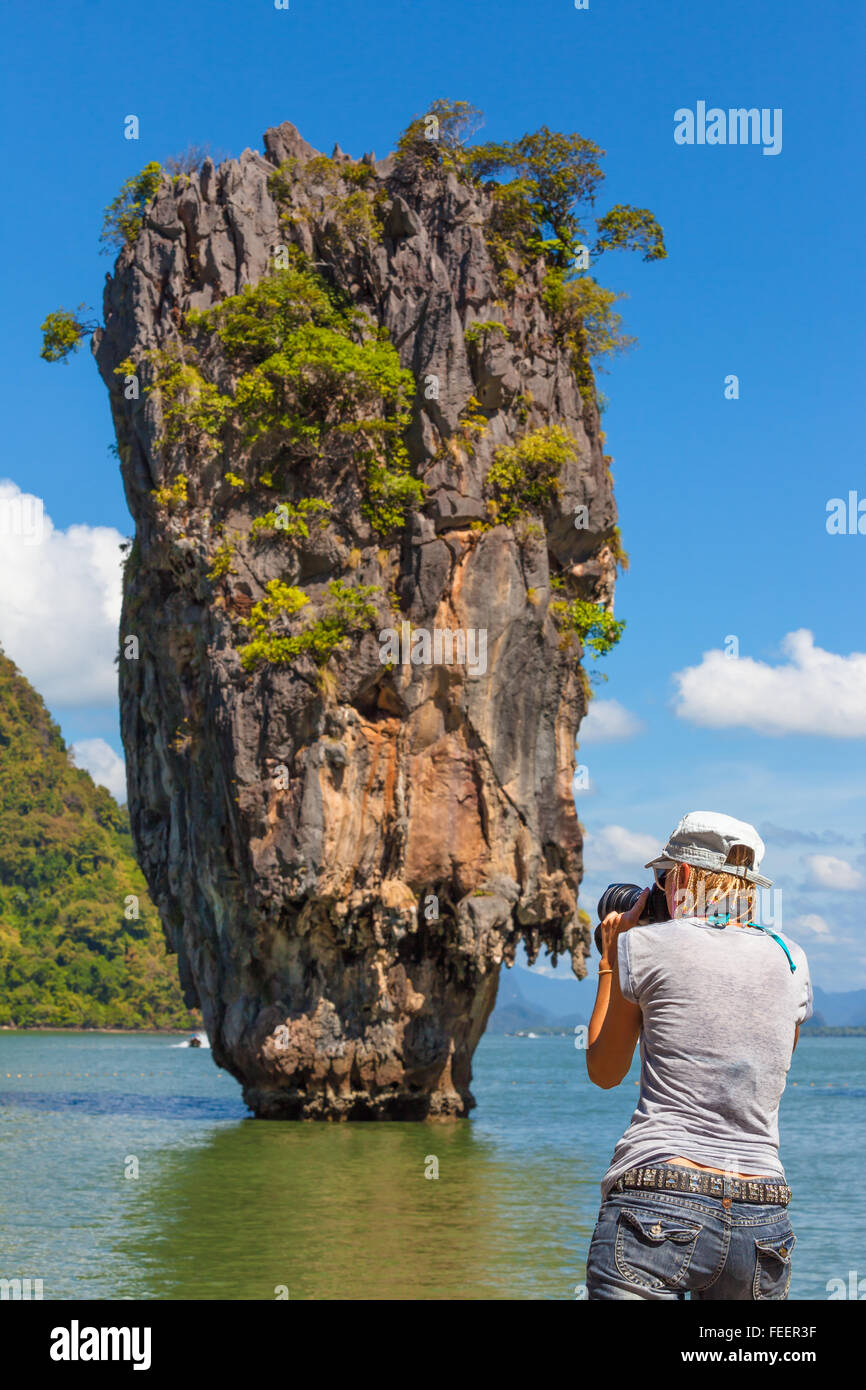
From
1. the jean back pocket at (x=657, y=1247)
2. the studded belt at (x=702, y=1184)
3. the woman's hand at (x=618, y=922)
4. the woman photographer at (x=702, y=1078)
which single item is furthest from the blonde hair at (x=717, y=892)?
the jean back pocket at (x=657, y=1247)

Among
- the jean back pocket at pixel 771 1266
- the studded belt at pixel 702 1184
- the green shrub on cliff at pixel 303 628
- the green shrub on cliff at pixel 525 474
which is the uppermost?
the green shrub on cliff at pixel 525 474

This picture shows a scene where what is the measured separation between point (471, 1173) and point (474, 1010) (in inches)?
291

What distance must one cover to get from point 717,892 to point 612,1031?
1.28 feet

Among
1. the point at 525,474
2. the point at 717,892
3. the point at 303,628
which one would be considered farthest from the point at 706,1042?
the point at 525,474

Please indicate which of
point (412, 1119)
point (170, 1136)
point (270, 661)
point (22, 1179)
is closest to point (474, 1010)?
point (412, 1119)

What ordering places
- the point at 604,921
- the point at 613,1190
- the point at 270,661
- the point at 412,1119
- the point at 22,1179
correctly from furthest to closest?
the point at 412,1119
the point at 270,661
the point at 22,1179
the point at 604,921
the point at 613,1190

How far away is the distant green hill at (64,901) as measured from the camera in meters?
93.6

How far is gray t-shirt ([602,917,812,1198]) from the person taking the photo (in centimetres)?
299

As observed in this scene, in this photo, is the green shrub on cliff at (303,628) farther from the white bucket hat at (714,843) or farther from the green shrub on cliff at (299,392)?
the white bucket hat at (714,843)

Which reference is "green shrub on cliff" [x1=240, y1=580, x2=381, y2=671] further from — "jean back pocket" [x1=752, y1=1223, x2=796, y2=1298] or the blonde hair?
"jean back pocket" [x1=752, y1=1223, x2=796, y2=1298]

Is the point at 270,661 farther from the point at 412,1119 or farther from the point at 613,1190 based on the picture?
the point at 613,1190

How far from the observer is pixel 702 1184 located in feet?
9.61

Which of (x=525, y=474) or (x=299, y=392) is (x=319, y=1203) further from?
(x=299, y=392)

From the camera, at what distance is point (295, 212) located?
27.2m
